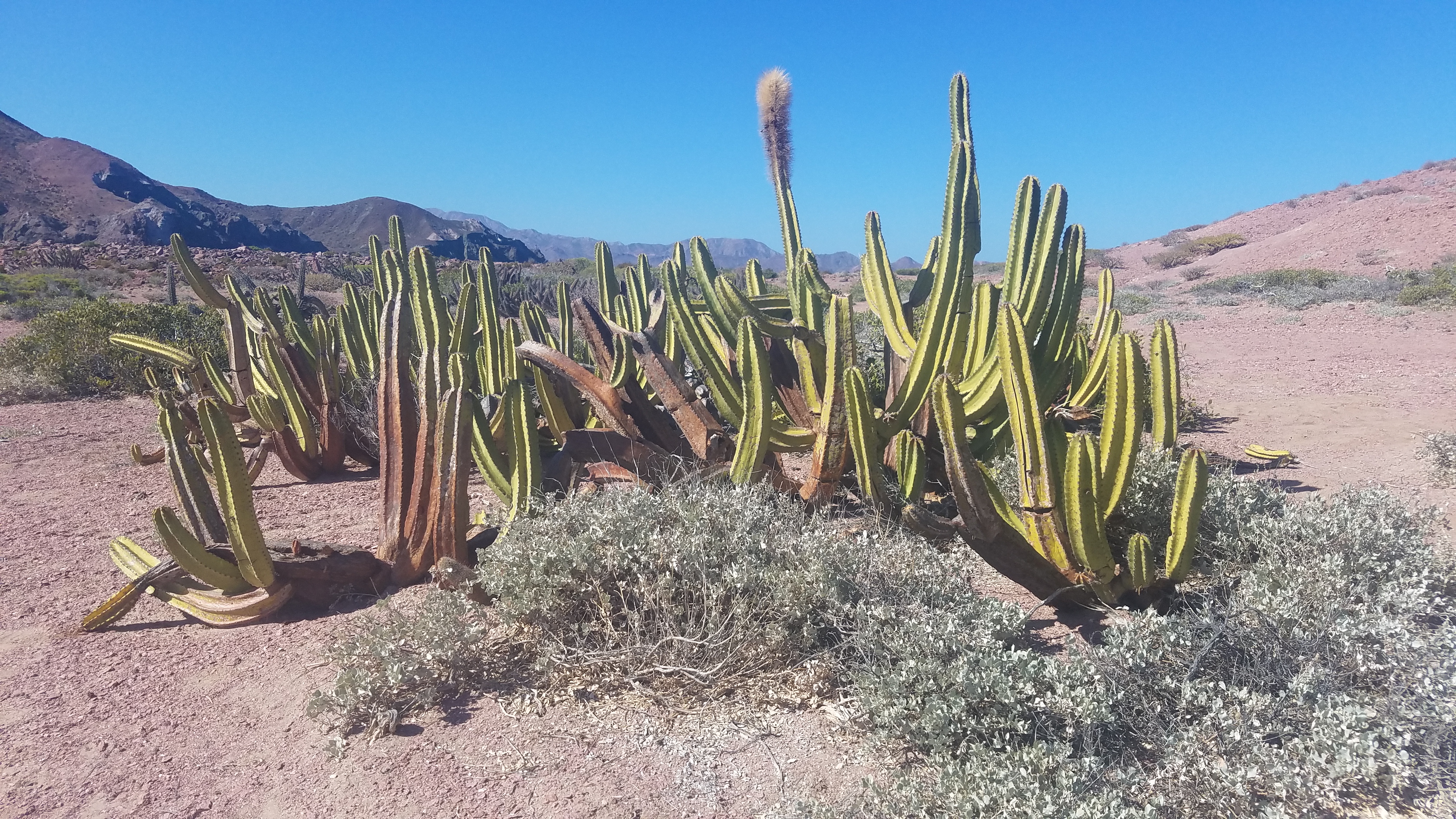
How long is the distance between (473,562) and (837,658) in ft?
6.68

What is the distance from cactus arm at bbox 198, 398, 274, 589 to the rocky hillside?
32.8m

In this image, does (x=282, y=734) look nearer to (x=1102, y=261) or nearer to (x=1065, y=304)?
(x=1065, y=304)

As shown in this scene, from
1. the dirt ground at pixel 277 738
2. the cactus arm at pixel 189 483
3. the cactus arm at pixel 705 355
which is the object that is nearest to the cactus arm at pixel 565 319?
the cactus arm at pixel 705 355

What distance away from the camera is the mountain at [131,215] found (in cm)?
5450

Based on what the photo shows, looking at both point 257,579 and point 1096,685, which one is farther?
point 257,579

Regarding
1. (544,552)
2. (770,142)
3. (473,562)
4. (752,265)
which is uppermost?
(770,142)

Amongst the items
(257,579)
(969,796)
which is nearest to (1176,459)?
(969,796)

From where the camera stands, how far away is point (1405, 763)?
236 cm

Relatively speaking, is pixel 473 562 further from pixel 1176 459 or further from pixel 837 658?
pixel 1176 459

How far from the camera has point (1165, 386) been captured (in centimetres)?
370

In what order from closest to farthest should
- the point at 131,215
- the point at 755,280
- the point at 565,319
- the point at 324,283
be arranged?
the point at 755,280 < the point at 565,319 < the point at 324,283 < the point at 131,215

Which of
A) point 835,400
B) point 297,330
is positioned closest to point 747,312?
point 835,400

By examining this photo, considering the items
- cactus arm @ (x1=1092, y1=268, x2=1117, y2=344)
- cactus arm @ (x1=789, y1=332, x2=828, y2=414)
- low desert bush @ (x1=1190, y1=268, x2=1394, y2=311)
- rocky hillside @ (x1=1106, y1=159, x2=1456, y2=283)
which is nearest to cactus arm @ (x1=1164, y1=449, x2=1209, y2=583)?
cactus arm @ (x1=789, y1=332, x2=828, y2=414)

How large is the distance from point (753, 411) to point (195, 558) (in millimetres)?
2746
